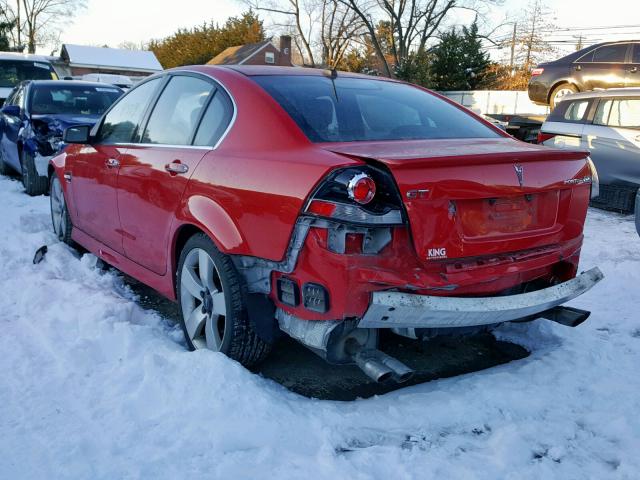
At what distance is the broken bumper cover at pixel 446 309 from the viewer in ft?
8.42

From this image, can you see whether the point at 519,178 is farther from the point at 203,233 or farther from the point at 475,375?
the point at 203,233

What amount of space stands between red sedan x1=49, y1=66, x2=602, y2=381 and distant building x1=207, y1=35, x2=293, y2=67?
49225 mm

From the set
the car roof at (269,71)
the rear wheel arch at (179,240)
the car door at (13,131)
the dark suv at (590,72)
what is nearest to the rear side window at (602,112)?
the dark suv at (590,72)

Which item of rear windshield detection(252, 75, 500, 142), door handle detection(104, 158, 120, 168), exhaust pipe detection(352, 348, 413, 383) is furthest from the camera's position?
door handle detection(104, 158, 120, 168)

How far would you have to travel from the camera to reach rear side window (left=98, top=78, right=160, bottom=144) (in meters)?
4.21

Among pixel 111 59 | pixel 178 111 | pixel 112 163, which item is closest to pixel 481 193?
pixel 178 111

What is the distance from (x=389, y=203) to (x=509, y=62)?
125 ft

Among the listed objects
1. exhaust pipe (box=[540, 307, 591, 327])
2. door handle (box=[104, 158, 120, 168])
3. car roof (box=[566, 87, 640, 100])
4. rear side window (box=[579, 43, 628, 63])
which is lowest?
exhaust pipe (box=[540, 307, 591, 327])

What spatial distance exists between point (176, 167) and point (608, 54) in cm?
1211

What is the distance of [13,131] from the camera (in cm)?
927

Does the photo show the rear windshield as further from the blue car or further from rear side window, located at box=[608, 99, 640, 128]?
the blue car

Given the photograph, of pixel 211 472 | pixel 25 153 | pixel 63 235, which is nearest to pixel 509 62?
pixel 25 153

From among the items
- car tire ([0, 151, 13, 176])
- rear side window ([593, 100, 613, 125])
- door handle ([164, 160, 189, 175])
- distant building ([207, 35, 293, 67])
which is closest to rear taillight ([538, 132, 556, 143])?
rear side window ([593, 100, 613, 125])

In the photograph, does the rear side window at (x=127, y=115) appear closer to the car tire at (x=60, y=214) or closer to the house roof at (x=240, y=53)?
the car tire at (x=60, y=214)
